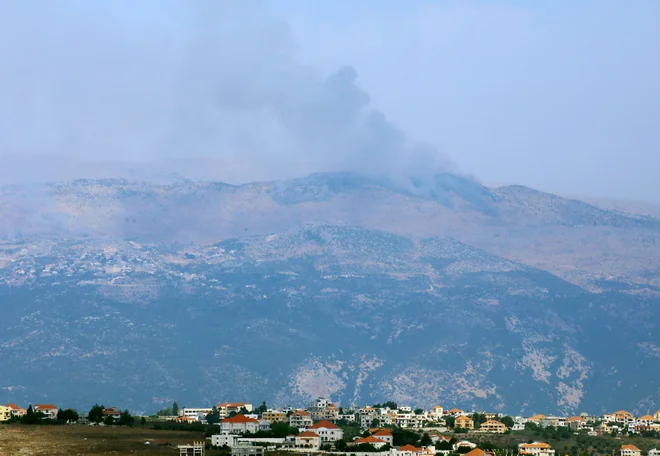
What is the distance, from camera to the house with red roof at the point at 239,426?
148 metres

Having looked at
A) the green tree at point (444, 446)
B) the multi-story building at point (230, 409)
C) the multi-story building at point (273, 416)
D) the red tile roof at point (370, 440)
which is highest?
the multi-story building at point (230, 409)

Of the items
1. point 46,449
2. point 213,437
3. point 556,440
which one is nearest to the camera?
point 46,449

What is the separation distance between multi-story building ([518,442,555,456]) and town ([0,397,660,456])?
91 millimetres

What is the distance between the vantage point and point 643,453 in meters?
152

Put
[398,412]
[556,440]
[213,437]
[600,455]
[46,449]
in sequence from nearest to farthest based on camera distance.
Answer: [46,449] < [213,437] < [600,455] < [556,440] < [398,412]

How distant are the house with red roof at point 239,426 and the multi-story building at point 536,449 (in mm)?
25070

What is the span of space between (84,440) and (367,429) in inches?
1560

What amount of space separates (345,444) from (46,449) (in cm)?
2715

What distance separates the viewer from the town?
13312cm

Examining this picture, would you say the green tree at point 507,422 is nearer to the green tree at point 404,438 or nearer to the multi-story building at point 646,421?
the multi-story building at point 646,421

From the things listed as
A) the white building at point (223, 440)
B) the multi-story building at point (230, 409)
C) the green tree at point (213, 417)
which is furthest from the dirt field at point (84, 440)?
the multi-story building at point (230, 409)

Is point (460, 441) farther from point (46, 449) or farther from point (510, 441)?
point (46, 449)

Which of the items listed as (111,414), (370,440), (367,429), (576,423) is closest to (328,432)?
(370,440)

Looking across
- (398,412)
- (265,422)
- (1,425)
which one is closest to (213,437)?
(1,425)
